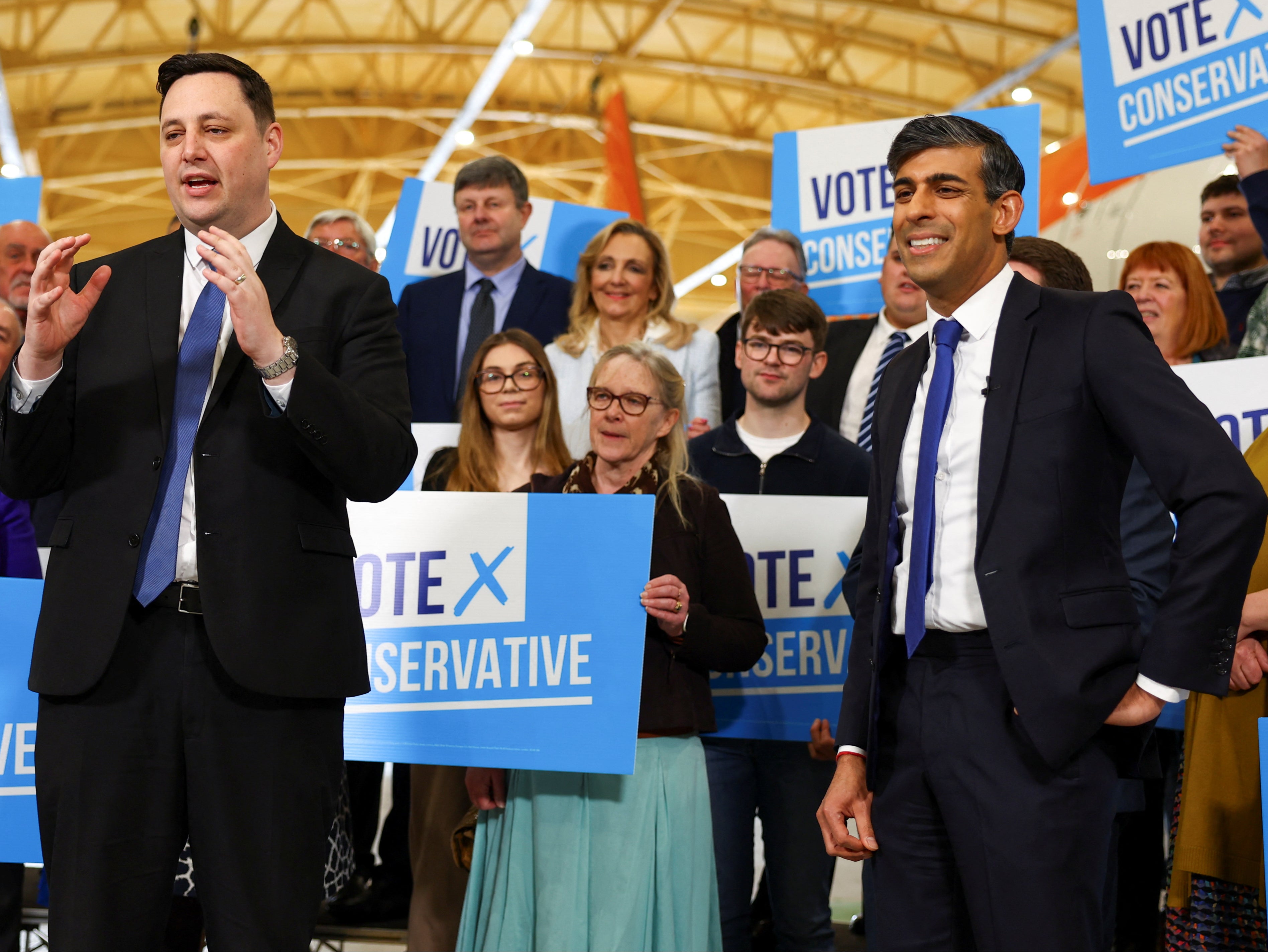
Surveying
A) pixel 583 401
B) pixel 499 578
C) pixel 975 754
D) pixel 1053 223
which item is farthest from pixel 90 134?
pixel 975 754

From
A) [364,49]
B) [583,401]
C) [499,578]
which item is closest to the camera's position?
[499,578]

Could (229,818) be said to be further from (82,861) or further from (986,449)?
(986,449)

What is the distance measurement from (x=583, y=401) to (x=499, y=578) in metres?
1.23

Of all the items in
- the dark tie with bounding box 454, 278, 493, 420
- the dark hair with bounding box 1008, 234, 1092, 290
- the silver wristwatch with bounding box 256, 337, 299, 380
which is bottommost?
the silver wristwatch with bounding box 256, 337, 299, 380

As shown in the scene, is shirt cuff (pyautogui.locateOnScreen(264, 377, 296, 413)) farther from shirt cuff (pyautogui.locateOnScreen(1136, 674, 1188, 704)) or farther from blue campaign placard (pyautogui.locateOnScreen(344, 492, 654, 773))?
shirt cuff (pyautogui.locateOnScreen(1136, 674, 1188, 704))

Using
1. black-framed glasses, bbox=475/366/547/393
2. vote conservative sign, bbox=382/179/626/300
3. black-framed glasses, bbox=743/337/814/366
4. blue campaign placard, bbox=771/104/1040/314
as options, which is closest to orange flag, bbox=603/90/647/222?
vote conservative sign, bbox=382/179/626/300

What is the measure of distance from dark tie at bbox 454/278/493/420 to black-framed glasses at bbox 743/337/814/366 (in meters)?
1.00

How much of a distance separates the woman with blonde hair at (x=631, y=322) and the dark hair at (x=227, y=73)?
1.98m

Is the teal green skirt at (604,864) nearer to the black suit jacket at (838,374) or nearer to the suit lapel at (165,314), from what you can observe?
the suit lapel at (165,314)

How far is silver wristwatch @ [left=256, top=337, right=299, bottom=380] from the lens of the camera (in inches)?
63.4

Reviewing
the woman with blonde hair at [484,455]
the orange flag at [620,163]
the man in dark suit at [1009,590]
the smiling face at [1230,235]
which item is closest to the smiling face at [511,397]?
the woman with blonde hair at [484,455]

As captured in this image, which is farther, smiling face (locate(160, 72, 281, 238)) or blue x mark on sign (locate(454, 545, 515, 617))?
blue x mark on sign (locate(454, 545, 515, 617))

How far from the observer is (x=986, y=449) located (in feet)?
6.04

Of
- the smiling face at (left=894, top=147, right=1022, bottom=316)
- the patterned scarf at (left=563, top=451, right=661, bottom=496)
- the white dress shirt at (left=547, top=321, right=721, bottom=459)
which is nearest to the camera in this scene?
the smiling face at (left=894, top=147, right=1022, bottom=316)
